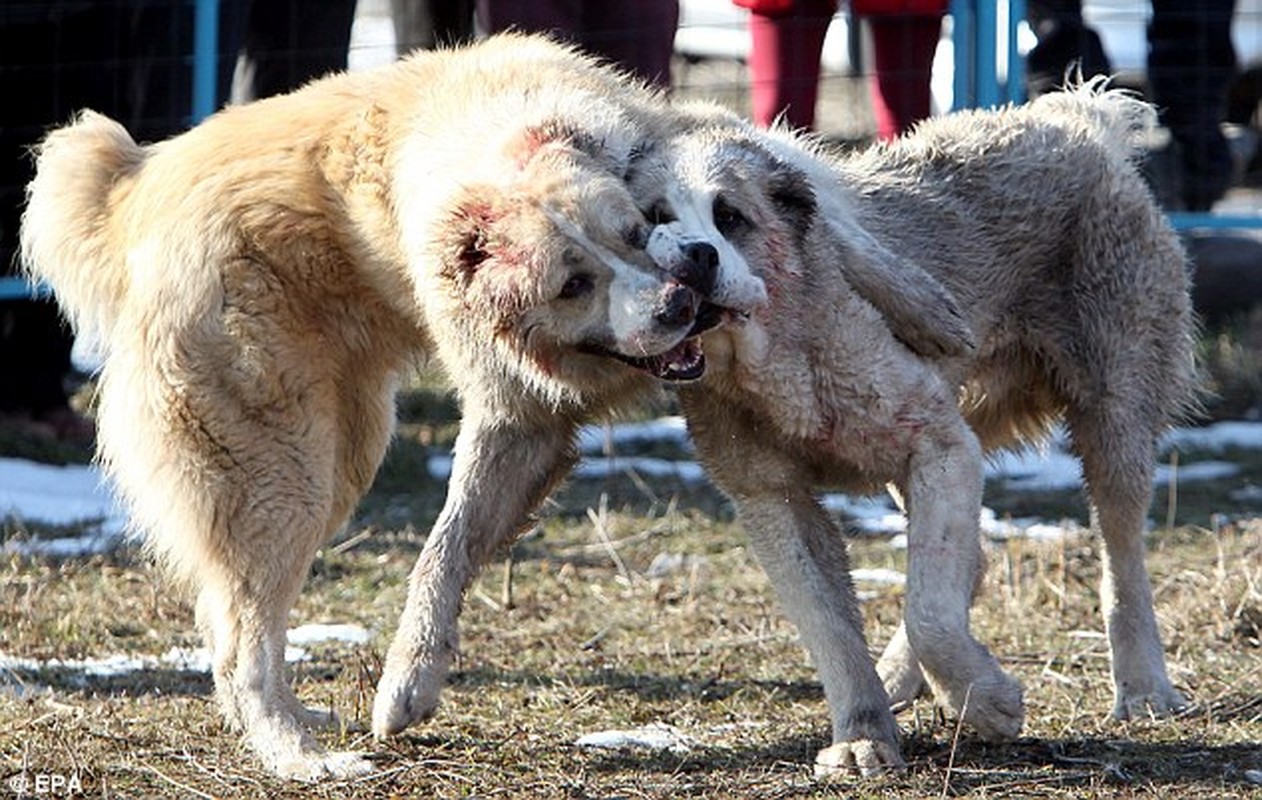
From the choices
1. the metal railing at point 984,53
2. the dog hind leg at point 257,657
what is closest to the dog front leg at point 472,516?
the dog hind leg at point 257,657

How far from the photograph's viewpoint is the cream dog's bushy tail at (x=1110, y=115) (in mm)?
5250

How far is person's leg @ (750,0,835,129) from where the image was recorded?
7.30m

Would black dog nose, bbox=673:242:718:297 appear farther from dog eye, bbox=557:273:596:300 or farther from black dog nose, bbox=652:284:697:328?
dog eye, bbox=557:273:596:300

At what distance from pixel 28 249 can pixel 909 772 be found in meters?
2.32

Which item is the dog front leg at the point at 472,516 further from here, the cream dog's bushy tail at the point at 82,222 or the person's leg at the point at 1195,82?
the person's leg at the point at 1195,82

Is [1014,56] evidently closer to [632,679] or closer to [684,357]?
[632,679]

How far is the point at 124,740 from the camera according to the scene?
453cm

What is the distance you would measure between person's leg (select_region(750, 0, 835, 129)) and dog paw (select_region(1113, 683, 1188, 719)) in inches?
114

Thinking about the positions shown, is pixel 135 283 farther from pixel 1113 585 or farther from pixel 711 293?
pixel 1113 585

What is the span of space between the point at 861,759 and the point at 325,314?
4.84 ft

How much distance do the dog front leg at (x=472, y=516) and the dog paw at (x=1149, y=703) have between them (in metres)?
1.37

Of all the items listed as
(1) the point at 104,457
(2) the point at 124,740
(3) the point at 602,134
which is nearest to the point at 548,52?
(3) the point at 602,134

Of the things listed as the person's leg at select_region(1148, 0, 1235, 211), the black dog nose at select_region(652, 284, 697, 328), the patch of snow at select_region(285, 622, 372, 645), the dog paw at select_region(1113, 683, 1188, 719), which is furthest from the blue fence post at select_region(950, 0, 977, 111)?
the black dog nose at select_region(652, 284, 697, 328)

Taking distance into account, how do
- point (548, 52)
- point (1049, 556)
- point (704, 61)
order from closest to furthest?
point (548, 52), point (1049, 556), point (704, 61)
